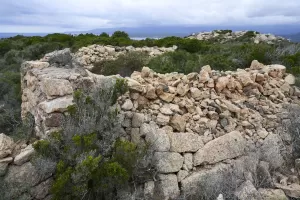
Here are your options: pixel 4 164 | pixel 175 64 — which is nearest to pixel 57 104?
pixel 4 164

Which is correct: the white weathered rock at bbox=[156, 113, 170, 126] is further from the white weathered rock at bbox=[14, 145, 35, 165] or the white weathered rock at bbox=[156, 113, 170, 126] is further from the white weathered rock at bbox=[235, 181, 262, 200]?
the white weathered rock at bbox=[14, 145, 35, 165]

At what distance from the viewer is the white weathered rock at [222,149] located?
4.83 metres

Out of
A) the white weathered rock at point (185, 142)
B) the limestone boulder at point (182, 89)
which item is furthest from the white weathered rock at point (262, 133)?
the limestone boulder at point (182, 89)

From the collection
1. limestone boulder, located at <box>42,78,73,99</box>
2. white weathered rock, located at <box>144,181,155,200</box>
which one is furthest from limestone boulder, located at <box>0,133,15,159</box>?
white weathered rock, located at <box>144,181,155,200</box>

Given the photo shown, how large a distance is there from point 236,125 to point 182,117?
99 cm

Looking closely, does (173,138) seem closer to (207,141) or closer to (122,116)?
(207,141)

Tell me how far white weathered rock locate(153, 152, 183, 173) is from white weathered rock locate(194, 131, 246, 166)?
0.29 metres

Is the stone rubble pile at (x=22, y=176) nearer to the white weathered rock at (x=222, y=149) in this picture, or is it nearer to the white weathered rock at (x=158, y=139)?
the white weathered rock at (x=158, y=139)

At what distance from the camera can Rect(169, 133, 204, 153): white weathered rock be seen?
4848 millimetres

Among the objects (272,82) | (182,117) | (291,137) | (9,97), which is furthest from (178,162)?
(9,97)

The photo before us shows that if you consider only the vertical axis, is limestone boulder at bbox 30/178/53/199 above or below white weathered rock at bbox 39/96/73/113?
below

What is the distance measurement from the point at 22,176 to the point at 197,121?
279 centimetres

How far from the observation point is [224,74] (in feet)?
20.9

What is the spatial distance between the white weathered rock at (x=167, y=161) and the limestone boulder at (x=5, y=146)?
2.03 metres
